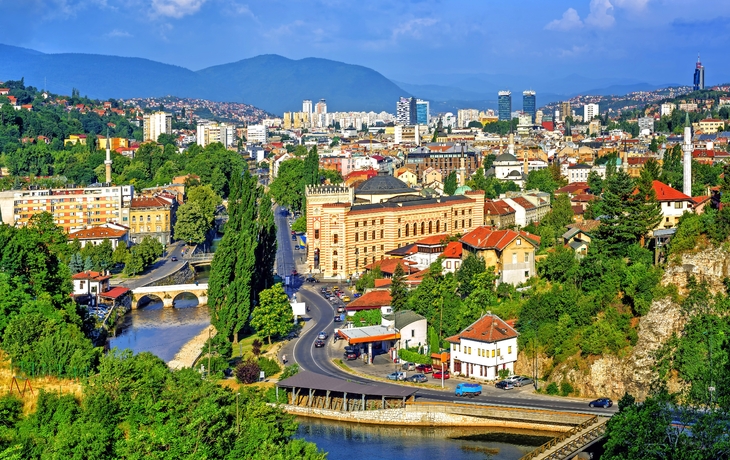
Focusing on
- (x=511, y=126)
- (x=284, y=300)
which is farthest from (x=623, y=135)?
(x=284, y=300)

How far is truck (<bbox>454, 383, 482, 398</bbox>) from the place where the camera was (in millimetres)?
25844

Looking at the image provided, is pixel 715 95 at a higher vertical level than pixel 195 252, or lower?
higher

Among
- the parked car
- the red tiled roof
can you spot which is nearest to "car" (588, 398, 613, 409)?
the parked car

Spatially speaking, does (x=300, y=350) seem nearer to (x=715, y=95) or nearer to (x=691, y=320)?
(x=691, y=320)

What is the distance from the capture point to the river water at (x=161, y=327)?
110ft

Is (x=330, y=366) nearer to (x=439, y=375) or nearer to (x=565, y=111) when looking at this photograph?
(x=439, y=375)

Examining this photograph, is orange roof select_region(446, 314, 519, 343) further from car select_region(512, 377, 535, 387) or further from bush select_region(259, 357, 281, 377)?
bush select_region(259, 357, 281, 377)

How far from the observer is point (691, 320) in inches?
1020

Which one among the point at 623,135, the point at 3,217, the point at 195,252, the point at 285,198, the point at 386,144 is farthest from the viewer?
the point at 386,144

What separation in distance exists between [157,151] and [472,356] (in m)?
62.2

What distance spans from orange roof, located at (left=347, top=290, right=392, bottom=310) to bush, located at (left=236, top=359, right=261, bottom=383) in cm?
647

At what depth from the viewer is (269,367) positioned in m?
28.5

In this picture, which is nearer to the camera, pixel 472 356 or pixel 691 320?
pixel 691 320

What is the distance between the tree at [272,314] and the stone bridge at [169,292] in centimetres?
984
